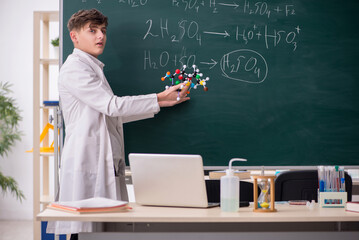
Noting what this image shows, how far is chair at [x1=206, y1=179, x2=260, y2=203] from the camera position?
9.12 ft

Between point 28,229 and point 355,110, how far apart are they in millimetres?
4020

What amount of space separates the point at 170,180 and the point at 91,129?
83 centimetres

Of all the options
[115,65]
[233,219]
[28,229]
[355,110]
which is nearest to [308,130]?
[355,110]

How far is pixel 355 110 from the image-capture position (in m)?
3.32

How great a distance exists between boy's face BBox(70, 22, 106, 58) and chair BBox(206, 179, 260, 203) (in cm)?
100

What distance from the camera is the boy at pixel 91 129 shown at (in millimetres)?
2672

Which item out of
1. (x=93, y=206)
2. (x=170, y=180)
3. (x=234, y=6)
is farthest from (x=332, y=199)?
(x=234, y=6)

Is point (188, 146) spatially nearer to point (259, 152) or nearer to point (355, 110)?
point (259, 152)

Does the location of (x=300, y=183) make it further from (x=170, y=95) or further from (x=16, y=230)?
(x=16, y=230)

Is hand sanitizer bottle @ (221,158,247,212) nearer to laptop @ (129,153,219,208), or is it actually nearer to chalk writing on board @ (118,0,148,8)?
laptop @ (129,153,219,208)

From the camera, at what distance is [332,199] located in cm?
222

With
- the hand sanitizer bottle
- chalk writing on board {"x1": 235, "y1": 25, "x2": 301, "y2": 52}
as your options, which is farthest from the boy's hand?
the hand sanitizer bottle

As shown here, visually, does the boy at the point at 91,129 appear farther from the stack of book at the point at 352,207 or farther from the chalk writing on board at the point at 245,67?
the stack of book at the point at 352,207

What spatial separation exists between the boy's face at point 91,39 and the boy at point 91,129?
0.27ft
